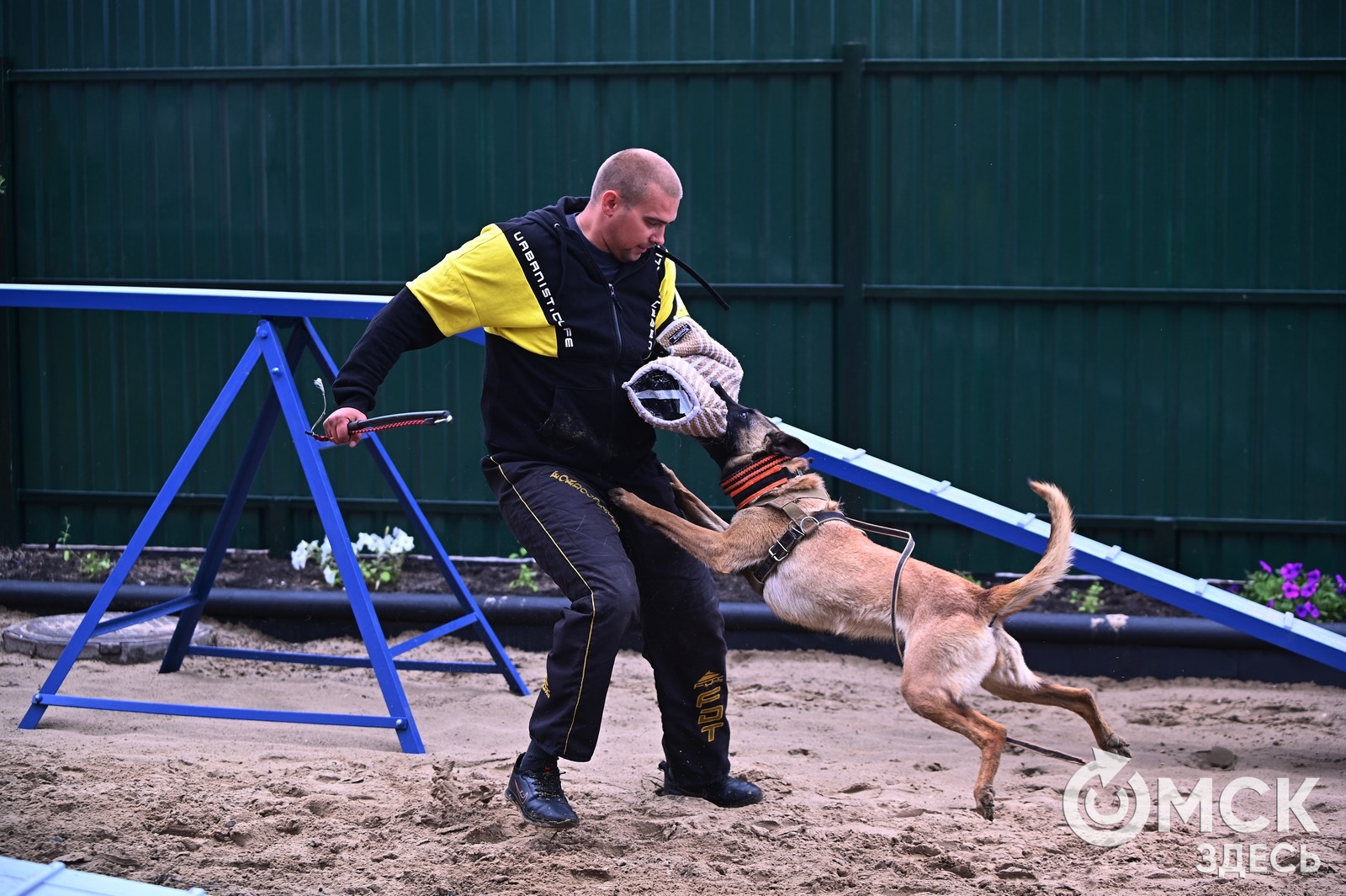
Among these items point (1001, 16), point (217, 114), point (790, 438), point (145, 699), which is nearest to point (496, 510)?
point (145, 699)

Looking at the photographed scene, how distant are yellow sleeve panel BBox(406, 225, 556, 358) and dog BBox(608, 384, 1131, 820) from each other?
598mm

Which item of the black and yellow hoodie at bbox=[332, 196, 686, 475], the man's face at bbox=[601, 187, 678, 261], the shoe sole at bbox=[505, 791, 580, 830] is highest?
the man's face at bbox=[601, 187, 678, 261]

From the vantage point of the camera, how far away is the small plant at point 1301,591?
636 centimetres

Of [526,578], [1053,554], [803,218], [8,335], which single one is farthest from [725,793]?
[8,335]

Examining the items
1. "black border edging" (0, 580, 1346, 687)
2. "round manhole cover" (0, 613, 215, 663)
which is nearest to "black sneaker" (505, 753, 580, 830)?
"black border edging" (0, 580, 1346, 687)

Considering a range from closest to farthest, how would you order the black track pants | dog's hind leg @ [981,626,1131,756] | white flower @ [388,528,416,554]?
the black track pants
dog's hind leg @ [981,626,1131,756]
white flower @ [388,528,416,554]

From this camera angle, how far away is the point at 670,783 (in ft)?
14.2

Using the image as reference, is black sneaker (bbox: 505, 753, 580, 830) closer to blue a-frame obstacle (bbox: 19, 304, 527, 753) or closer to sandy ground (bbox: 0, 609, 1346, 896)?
sandy ground (bbox: 0, 609, 1346, 896)

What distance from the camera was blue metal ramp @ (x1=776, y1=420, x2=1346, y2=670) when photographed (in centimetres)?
464

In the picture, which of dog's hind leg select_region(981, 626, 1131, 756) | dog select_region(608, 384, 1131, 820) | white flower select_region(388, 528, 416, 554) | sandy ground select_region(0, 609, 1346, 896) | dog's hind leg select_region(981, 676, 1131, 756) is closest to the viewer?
sandy ground select_region(0, 609, 1346, 896)

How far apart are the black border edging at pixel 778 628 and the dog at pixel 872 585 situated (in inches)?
71.2

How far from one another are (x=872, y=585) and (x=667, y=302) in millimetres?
1108

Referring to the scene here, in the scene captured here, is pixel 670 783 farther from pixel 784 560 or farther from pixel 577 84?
pixel 577 84

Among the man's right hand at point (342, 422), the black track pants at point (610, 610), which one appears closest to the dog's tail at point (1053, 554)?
the black track pants at point (610, 610)
